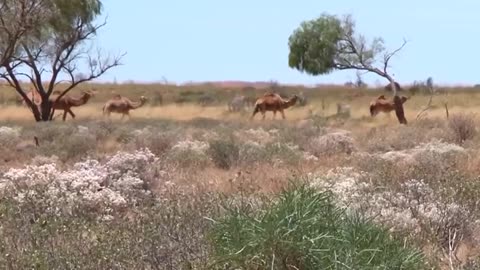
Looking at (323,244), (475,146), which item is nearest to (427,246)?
(323,244)

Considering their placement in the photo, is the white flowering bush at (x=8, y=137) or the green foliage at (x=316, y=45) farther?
the green foliage at (x=316, y=45)

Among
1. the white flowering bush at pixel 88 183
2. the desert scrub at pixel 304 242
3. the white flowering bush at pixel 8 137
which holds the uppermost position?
the desert scrub at pixel 304 242

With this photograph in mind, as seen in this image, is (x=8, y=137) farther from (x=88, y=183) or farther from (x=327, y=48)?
(x=327, y=48)

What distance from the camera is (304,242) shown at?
18.2 ft

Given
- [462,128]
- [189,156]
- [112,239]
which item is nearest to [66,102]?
[462,128]

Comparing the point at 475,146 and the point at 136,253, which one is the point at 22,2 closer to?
the point at 475,146

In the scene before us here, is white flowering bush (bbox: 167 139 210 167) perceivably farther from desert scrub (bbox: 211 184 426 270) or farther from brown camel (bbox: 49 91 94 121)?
brown camel (bbox: 49 91 94 121)

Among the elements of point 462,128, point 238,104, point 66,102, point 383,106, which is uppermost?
point 462,128

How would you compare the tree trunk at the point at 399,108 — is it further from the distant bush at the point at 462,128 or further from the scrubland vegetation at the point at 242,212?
the scrubland vegetation at the point at 242,212

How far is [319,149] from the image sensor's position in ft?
62.2

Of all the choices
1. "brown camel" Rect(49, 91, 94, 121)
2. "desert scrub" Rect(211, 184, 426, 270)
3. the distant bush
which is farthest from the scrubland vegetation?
"brown camel" Rect(49, 91, 94, 121)

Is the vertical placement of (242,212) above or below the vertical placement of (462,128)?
above

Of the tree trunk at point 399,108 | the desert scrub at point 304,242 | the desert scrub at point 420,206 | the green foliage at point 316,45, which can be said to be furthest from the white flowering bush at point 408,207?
the green foliage at point 316,45

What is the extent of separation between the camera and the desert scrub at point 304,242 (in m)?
5.53
